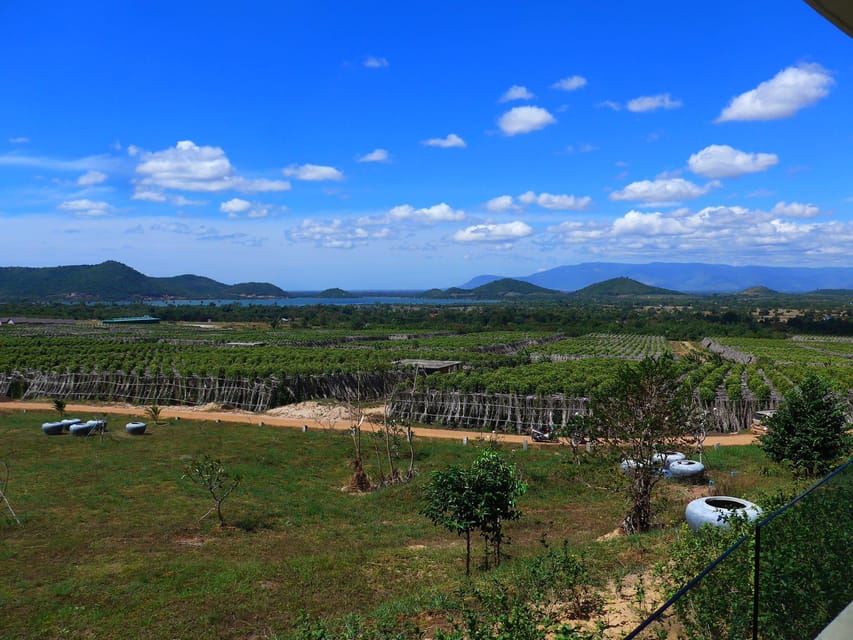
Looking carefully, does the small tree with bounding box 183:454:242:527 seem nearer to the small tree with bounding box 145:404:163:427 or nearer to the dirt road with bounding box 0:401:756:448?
the small tree with bounding box 145:404:163:427

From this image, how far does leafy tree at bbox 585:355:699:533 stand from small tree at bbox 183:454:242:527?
849cm

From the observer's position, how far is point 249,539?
12.0 m

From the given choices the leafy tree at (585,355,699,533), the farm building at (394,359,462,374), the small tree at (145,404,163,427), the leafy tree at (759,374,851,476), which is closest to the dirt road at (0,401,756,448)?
the small tree at (145,404,163,427)

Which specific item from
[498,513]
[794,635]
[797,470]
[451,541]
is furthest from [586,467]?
[794,635]

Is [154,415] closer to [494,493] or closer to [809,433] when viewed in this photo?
[494,493]

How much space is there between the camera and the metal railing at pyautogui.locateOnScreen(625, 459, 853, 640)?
146 inches

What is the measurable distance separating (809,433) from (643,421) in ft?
22.3

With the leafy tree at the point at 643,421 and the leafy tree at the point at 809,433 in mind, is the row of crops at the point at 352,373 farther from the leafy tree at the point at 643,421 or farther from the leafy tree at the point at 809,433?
the leafy tree at the point at 643,421

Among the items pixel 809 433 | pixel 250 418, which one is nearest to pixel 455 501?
pixel 809 433

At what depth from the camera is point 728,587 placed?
3.86 metres

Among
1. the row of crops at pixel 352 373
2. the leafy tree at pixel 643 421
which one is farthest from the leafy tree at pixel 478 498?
the row of crops at pixel 352 373

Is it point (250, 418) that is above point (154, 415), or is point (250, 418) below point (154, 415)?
below

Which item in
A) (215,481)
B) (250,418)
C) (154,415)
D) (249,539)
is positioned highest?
(249,539)

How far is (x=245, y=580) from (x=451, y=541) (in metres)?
4.57
